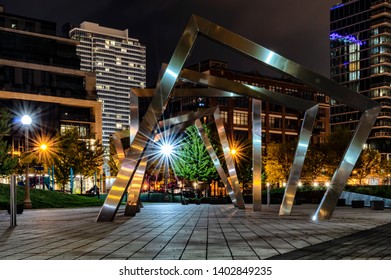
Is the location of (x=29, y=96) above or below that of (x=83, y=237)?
above

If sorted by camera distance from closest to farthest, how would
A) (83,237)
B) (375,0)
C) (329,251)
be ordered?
(329,251) < (83,237) < (375,0)

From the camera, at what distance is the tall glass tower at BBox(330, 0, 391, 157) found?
551ft

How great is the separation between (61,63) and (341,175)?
92.5 meters

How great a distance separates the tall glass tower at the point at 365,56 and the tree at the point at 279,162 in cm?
→ 7542

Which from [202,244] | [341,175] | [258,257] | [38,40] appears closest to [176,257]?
[258,257]

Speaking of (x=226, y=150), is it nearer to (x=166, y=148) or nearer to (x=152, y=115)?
(x=152, y=115)

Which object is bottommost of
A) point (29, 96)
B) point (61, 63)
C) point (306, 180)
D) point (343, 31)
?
point (306, 180)

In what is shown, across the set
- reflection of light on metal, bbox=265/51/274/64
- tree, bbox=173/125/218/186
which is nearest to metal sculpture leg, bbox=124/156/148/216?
reflection of light on metal, bbox=265/51/274/64

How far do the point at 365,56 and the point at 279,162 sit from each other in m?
90.7

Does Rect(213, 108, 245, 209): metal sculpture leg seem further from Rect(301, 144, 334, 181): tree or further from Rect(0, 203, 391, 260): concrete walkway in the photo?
Rect(301, 144, 334, 181): tree

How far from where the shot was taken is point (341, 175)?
2178 centimetres

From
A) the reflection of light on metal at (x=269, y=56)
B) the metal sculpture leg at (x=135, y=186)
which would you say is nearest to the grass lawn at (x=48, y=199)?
the metal sculpture leg at (x=135, y=186)
